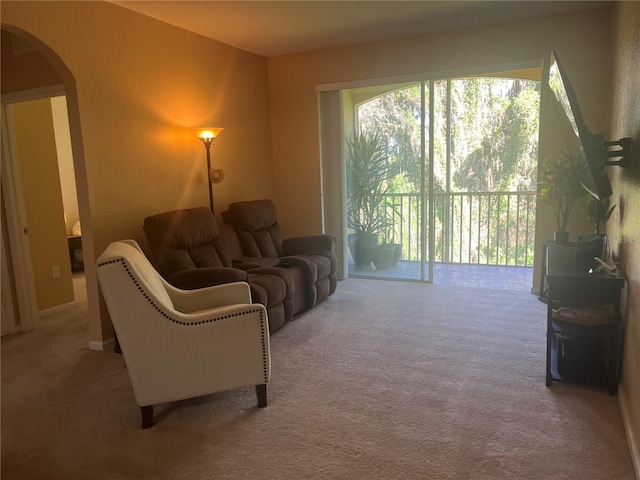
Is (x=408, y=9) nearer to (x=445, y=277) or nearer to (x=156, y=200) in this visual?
(x=156, y=200)

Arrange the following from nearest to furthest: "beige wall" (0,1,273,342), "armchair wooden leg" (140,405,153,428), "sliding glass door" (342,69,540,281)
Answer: "armchair wooden leg" (140,405,153,428) < "beige wall" (0,1,273,342) < "sliding glass door" (342,69,540,281)

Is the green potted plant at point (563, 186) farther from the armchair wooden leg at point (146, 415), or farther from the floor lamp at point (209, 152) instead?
the armchair wooden leg at point (146, 415)

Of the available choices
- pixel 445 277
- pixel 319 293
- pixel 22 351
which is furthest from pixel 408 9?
pixel 22 351

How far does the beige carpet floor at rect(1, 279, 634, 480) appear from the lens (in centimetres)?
202

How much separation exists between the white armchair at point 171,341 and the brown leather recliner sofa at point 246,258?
804 mm

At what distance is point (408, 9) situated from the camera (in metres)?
3.75

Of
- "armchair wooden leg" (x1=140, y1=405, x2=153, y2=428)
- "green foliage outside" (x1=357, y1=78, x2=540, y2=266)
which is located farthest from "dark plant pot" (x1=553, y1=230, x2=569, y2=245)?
"armchair wooden leg" (x1=140, y1=405, x2=153, y2=428)

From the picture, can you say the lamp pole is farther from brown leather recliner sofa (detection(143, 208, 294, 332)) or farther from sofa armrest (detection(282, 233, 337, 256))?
sofa armrest (detection(282, 233, 337, 256))

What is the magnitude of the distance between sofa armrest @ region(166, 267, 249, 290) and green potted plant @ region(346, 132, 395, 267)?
7.60ft

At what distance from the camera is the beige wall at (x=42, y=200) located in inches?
163

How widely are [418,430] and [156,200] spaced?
9.09ft

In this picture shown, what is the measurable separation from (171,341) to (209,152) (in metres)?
2.46

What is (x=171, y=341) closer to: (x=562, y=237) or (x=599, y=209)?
(x=599, y=209)

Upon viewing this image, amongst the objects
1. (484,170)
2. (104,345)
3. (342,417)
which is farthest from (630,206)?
(484,170)
